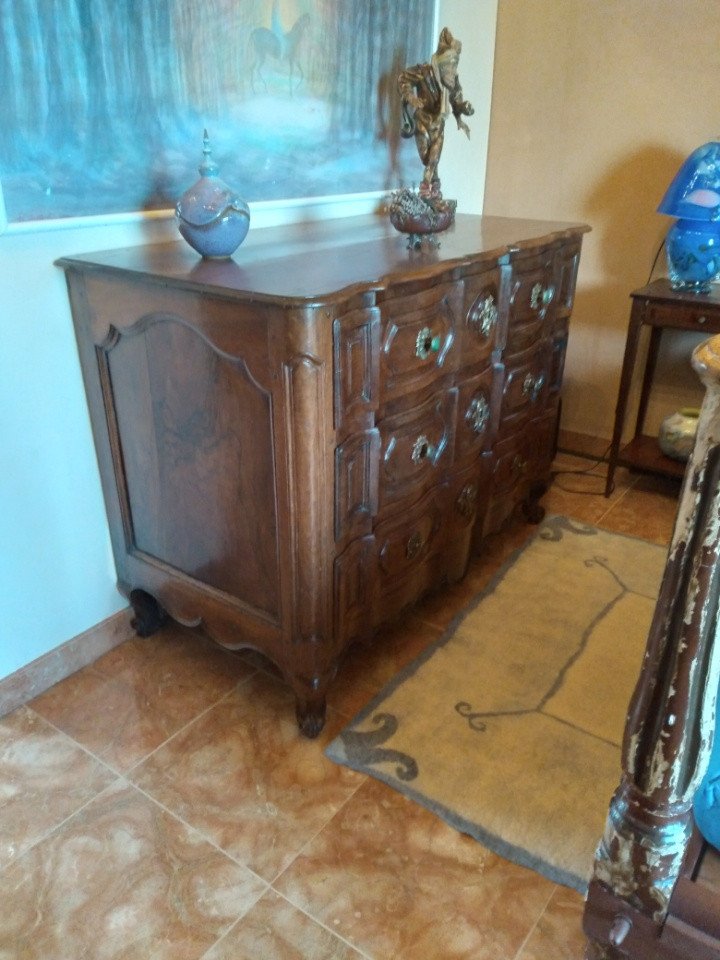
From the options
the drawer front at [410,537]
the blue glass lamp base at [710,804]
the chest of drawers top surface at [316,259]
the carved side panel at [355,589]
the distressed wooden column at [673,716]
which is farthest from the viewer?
the drawer front at [410,537]

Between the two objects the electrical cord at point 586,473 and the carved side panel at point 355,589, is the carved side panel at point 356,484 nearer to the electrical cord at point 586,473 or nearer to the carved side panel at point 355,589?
the carved side panel at point 355,589

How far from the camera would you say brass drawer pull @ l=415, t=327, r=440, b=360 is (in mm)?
1523

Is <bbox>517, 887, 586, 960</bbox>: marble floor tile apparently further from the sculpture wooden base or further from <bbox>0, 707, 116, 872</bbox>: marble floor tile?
the sculpture wooden base

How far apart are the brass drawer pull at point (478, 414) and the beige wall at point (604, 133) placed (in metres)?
1.20

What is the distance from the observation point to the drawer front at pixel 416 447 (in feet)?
5.05

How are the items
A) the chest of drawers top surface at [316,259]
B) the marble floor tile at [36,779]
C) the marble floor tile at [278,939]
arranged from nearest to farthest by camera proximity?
the marble floor tile at [278,939] → the chest of drawers top surface at [316,259] → the marble floor tile at [36,779]

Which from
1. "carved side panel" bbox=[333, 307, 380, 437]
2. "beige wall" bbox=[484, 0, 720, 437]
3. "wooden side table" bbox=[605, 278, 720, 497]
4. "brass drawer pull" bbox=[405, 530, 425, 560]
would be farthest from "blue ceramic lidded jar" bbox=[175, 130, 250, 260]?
"beige wall" bbox=[484, 0, 720, 437]

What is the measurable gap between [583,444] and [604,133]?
3.86 ft

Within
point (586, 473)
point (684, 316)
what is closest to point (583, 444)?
point (586, 473)

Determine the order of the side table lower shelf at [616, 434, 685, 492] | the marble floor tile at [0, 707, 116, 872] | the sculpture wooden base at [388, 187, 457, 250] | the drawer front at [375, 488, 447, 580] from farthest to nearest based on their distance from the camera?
the side table lower shelf at [616, 434, 685, 492]
the sculpture wooden base at [388, 187, 457, 250]
the drawer front at [375, 488, 447, 580]
the marble floor tile at [0, 707, 116, 872]

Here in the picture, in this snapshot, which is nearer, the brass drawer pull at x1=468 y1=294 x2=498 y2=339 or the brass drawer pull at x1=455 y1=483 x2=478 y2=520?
the brass drawer pull at x1=468 y1=294 x2=498 y2=339

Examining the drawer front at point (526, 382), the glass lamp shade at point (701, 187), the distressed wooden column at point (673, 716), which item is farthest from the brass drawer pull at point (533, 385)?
the distressed wooden column at point (673, 716)

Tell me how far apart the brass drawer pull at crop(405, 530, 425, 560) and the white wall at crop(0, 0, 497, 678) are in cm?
75

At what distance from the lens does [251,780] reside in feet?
4.92
